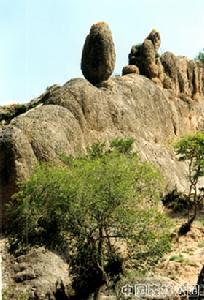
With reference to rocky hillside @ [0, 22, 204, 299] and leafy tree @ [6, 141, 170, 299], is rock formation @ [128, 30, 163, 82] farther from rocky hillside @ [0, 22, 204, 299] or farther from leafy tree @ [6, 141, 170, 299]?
leafy tree @ [6, 141, 170, 299]

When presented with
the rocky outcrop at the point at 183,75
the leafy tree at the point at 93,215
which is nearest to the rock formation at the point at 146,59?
A: the rocky outcrop at the point at 183,75

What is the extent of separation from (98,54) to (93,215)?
1347cm

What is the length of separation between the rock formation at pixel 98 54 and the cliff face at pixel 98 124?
622 mm

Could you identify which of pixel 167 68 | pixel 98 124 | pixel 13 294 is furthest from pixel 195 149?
pixel 167 68

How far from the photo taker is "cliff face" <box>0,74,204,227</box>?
19594 millimetres

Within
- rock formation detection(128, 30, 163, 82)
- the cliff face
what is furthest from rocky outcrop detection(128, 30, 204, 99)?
the cliff face

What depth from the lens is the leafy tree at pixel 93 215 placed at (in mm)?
15453

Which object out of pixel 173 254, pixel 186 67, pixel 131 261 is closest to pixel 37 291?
pixel 131 261

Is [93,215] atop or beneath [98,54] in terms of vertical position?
beneath

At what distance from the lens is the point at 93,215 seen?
15.6 meters

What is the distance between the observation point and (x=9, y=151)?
19375mm

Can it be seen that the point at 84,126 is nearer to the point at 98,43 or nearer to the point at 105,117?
the point at 105,117

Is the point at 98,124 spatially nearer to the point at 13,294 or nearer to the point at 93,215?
the point at 93,215

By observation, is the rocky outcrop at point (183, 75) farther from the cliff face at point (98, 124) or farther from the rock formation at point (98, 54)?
the rock formation at point (98, 54)
